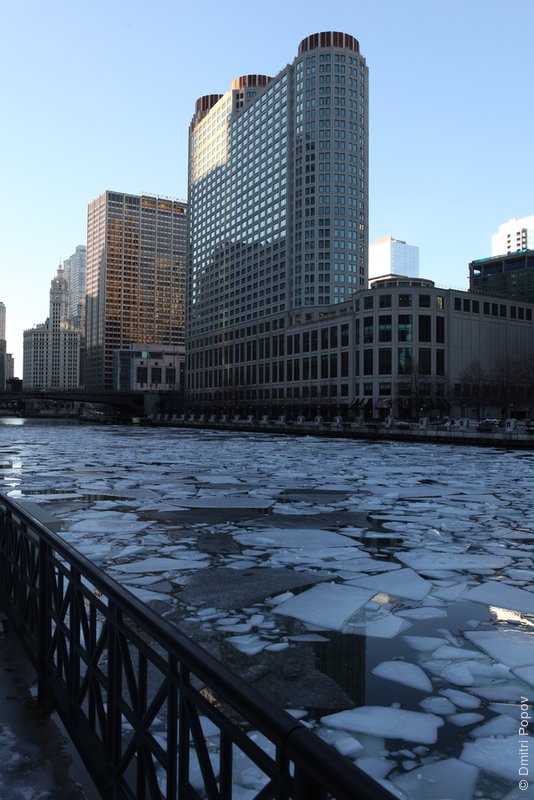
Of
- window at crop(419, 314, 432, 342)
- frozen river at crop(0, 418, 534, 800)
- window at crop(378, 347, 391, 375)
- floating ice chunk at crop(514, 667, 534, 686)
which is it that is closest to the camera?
frozen river at crop(0, 418, 534, 800)

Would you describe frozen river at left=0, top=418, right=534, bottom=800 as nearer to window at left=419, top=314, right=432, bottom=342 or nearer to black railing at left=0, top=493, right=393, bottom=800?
black railing at left=0, top=493, right=393, bottom=800

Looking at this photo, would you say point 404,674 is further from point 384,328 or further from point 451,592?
point 384,328

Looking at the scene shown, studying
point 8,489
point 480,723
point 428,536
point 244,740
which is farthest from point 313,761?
point 8,489

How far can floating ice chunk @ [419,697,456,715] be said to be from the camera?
4.39 metres

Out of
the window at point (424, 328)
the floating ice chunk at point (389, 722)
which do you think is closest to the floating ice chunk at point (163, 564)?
the floating ice chunk at point (389, 722)

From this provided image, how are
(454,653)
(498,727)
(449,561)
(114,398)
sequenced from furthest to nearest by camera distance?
(114,398), (449,561), (454,653), (498,727)

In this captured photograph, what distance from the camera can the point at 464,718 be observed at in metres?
4.28

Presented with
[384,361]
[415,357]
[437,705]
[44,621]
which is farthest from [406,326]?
[44,621]

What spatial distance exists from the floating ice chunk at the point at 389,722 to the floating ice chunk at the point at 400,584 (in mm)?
2751

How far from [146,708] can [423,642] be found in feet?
10.4

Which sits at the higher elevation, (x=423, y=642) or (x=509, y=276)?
(x=509, y=276)

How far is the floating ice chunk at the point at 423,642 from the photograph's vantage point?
555cm

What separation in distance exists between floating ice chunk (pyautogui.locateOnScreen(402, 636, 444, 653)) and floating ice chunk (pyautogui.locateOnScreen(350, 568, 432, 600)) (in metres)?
1.21

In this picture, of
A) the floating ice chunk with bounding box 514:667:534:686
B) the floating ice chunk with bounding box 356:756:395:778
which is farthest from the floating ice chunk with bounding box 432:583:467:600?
the floating ice chunk with bounding box 356:756:395:778
